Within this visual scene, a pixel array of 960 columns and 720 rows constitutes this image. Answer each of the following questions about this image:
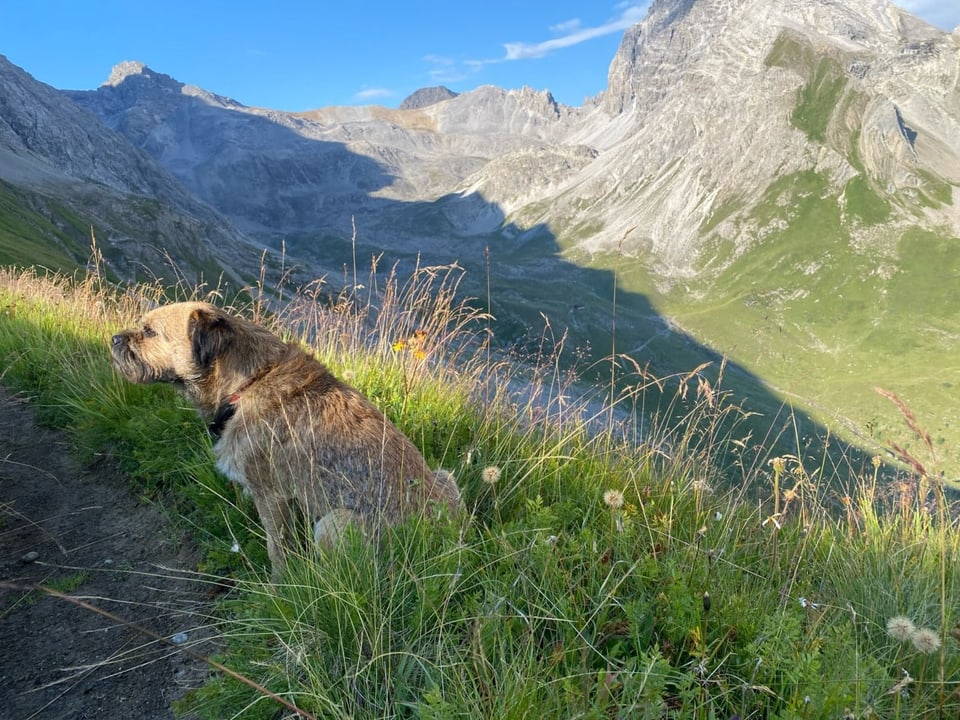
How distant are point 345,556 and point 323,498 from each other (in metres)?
0.85

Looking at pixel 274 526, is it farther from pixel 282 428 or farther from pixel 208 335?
pixel 208 335

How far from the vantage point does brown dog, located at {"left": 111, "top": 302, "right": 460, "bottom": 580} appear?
4.00 m

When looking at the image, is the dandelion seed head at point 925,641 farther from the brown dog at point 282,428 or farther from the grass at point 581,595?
the brown dog at point 282,428

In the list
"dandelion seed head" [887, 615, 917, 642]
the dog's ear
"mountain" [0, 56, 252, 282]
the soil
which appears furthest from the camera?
"mountain" [0, 56, 252, 282]

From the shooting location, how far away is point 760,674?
107 inches

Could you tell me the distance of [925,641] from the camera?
8.11ft

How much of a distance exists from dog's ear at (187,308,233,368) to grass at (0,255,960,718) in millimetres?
1083

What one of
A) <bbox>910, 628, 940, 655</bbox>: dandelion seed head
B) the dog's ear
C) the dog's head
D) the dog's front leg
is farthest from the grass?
the dog's ear

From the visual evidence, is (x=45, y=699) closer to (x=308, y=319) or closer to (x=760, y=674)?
(x=760, y=674)

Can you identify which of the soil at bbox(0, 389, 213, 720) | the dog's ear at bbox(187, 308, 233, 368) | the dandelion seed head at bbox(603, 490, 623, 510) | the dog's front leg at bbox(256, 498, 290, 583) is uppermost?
the dandelion seed head at bbox(603, 490, 623, 510)

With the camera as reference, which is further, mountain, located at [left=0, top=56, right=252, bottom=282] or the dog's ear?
mountain, located at [left=0, top=56, right=252, bottom=282]

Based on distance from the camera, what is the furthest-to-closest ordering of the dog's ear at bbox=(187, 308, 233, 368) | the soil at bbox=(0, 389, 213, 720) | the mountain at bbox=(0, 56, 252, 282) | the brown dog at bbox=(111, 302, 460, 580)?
the mountain at bbox=(0, 56, 252, 282) → the dog's ear at bbox=(187, 308, 233, 368) → the brown dog at bbox=(111, 302, 460, 580) → the soil at bbox=(0, 389, 213, 720)

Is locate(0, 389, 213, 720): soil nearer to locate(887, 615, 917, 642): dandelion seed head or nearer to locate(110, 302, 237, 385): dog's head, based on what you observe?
locate(110, 302, 237, 385): dog's head

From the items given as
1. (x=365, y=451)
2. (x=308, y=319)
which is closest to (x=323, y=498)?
(x=365, y=451)
